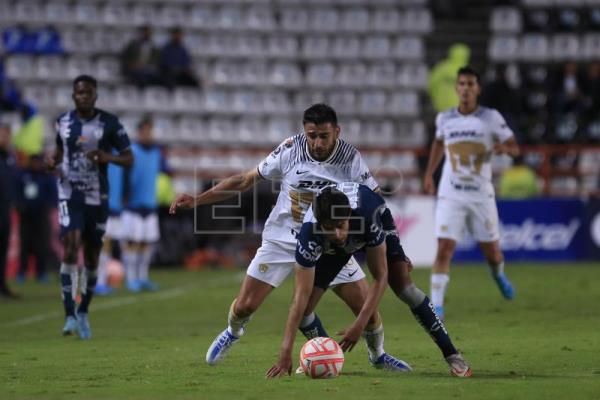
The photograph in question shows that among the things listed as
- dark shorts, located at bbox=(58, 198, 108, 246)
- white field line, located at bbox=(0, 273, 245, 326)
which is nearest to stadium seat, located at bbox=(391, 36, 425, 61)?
white field line, located at bbox=(0, 273, 245, 326)

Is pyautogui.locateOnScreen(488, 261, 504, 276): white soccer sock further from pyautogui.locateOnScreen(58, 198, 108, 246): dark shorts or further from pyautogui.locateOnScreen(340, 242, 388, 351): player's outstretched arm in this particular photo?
pyautogui.locateOnScreen(340, 242, 388, 351): player's outstretched arm

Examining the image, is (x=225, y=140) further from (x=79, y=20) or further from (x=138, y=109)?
(x=79, y=20)

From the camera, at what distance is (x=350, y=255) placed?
8891 mm

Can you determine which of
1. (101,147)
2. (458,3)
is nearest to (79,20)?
(458,3)

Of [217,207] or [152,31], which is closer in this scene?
[217,207]

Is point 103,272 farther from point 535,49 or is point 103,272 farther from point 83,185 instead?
point 535,49

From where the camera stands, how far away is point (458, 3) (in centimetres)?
3039

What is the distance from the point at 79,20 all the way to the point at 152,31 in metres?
1.79

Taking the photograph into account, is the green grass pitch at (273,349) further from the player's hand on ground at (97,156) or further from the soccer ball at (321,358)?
the player's hand on ground at (97,156)

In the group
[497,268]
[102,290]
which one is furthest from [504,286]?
[102,290]

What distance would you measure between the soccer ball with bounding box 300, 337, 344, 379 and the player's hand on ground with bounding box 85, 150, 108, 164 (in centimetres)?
452

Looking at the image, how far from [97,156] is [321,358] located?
15.3ft

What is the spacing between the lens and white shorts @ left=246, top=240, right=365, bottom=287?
31.0ft

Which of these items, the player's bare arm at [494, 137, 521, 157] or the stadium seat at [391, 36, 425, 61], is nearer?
the player's bare arm at [494, 137, 521, 157]
